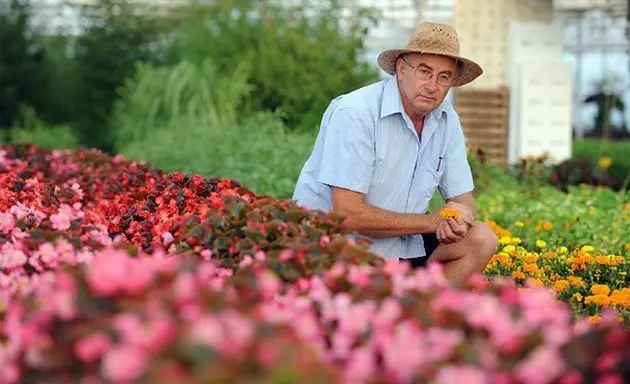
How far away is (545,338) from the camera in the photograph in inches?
86.2

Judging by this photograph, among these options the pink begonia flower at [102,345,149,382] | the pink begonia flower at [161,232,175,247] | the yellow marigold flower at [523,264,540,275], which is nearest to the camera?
the pink begonia flower at [102,345,149,382]

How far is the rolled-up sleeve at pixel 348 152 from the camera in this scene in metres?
4.25

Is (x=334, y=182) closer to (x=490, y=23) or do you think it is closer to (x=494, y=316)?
(x=494, y=316)

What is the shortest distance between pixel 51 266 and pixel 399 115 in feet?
5.27

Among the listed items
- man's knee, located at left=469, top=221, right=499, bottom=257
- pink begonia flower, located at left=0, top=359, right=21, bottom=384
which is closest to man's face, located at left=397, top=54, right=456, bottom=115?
man's knee, located at left=469, top=221, right=499, bottom=257

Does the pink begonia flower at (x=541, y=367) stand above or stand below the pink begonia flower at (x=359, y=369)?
below

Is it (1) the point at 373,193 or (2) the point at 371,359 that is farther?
(1) the point at 373,193

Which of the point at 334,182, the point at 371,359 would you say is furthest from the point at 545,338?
the point at 334,182

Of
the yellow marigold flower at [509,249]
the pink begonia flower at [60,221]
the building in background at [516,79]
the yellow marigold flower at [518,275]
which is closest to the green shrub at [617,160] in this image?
the building in background at [516,79]

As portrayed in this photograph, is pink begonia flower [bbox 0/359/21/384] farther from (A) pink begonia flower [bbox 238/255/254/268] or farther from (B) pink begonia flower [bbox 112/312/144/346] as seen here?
(A) pink begonia flower [bbox 238/255/254/268]

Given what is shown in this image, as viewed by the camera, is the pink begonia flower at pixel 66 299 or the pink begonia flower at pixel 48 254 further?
the pink begonia flower at pixel 48 254

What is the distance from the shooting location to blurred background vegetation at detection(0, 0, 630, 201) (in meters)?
8.45

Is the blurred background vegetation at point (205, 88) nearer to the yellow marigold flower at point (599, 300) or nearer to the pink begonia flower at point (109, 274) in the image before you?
the yellow marigold flower at point (599, 300)

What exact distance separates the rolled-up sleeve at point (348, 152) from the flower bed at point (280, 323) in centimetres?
94
